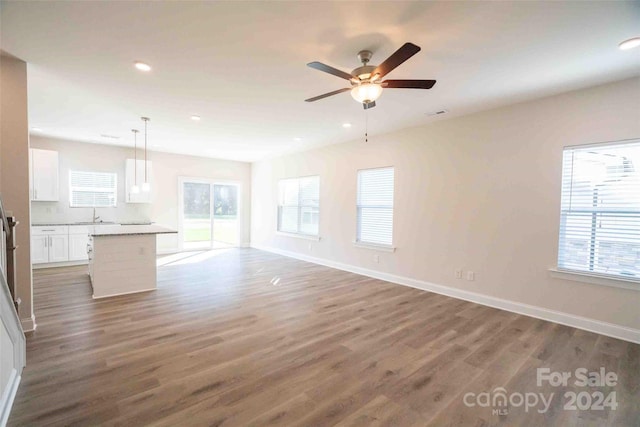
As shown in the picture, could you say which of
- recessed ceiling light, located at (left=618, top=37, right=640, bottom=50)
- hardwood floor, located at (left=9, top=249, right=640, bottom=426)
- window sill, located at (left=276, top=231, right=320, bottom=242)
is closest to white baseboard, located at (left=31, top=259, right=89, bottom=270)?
hardwood floor, located at (left=9, top=249, right=640, bottom=426)

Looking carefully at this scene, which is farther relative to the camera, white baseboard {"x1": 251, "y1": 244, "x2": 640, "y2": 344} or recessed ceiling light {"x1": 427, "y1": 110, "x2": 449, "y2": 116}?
recessed ceiling light {"x1": 427, "y1": 110, "x2": 449, "y2": 116}

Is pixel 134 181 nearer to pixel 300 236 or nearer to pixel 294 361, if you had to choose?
pixel 300 236

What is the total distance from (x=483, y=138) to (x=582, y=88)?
1.10m

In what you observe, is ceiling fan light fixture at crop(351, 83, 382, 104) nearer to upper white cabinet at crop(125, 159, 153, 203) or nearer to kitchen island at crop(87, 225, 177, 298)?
kitchen island at crop(87, 225, 177, 298)

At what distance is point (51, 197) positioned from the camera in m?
5.88

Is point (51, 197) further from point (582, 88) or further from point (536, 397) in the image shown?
point (582, 88)

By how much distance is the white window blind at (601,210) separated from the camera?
2.96 m

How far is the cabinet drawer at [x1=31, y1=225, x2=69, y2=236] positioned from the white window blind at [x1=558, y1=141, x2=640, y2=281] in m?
8.55

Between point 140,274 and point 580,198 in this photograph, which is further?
point 140,274

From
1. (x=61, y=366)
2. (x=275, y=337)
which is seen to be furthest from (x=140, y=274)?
(x=275, y=337)

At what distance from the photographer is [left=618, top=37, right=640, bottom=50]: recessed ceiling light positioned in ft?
7.45

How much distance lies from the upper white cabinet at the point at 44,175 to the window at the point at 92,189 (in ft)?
1.36

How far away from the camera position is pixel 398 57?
197 cm

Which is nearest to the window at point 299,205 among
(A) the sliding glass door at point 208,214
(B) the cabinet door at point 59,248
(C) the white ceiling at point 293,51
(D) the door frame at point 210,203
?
(D) the door frame at point 210,203
